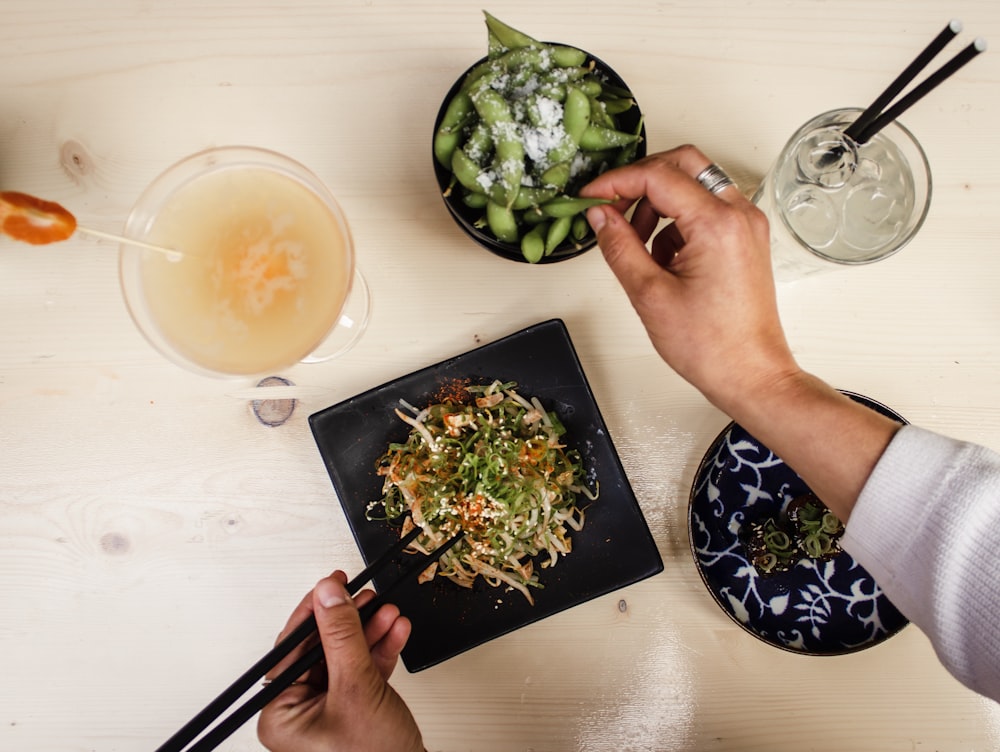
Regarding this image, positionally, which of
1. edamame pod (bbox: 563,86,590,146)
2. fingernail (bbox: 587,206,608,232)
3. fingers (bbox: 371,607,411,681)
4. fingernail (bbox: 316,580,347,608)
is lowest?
fingers (bbox: 371,607,411,681)

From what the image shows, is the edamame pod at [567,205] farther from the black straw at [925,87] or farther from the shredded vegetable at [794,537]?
the shredded vegetable at [794,537]

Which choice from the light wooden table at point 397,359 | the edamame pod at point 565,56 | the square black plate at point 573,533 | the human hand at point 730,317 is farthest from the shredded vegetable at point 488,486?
the edamame pod at point 565,56

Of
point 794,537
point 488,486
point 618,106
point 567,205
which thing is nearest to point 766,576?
point 794,537

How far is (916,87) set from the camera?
1029mm

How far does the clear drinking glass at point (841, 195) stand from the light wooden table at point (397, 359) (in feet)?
0.43

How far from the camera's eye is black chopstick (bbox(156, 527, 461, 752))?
3.43 feet

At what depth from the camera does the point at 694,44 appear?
54.2 inches

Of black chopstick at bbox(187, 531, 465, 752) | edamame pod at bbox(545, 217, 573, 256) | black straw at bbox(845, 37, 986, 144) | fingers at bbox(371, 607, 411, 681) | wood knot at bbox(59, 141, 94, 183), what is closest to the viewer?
black straw at bbox(845, 37, 986, 144)

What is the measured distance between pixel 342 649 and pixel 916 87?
50.8 inches

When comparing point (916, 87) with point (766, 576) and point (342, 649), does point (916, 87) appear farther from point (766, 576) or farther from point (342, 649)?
point (342, 649)

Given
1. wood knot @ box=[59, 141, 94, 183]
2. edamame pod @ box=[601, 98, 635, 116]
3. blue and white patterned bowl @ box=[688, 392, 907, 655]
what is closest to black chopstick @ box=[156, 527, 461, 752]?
blue and white patterned bowl @ box=[688, 392, 907, 655]

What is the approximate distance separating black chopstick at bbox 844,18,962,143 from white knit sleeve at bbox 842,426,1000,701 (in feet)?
1.65

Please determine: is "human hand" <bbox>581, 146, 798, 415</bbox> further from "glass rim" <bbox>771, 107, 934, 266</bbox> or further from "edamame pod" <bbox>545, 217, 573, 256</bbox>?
"glass rim" <bbox>771, 107, 934, 266</bbox>

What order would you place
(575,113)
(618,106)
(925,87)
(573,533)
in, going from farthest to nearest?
1. (573,533)
2. (618,106)
3. (575,113)
4. (925,87)
